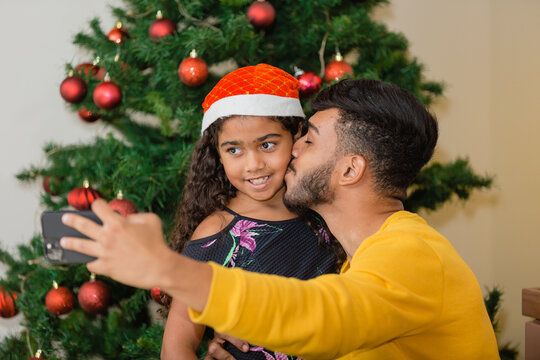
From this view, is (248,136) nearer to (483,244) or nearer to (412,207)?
(412,207)

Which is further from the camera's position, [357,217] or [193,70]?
[193,70]

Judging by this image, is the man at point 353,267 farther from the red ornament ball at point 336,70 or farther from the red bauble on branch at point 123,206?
the red bauble on branch at point 123,206

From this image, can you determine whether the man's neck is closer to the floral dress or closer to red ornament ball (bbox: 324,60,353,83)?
the floral dress

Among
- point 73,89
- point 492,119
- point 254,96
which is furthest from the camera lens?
point 492,119

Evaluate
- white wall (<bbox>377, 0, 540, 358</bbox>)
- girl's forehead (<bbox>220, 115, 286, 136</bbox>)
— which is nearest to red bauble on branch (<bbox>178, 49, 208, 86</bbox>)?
girl's forehead (<bbox>220, 115, 286, 136</bbox>)

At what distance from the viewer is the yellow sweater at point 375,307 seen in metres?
0.65

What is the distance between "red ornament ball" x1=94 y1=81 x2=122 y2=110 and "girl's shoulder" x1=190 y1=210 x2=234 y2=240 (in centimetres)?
60

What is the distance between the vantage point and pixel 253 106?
1352mm

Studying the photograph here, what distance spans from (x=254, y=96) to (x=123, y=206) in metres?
0.53

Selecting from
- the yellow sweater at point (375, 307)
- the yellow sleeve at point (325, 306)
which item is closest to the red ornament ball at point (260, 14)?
the yellow sweater at point (375, 307)

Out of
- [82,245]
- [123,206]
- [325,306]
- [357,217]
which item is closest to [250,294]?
[325,306]

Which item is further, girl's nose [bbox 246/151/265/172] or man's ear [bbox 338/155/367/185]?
girl's nose [bbox 246/151/265/172]

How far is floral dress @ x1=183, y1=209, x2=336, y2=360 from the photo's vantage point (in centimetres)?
131

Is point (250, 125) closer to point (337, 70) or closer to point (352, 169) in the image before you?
point (352, 169)
